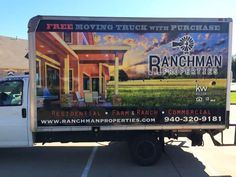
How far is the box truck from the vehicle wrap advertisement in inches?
0.8

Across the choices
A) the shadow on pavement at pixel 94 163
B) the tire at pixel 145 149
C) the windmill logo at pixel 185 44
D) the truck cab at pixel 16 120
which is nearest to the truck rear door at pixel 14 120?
the truck cab at pixel 16 120

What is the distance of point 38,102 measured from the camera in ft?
23.4

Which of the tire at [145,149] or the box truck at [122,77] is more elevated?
the box truck at [122,77]

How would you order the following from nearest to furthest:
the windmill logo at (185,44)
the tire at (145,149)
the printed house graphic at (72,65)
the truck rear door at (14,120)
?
the printed house graphic at (72,65) < the windmill logo at (185,44) < the truck rear door at (14,120) < the tire at (145,149)

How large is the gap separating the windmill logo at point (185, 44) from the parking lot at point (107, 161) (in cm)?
239

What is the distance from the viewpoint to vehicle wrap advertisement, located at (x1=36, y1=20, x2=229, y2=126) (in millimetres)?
7078

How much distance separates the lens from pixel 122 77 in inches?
281

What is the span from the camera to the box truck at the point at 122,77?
7070 mm

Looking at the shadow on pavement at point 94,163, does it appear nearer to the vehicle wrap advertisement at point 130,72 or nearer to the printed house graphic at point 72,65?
the vehicle wrap advertisement at point 130,72

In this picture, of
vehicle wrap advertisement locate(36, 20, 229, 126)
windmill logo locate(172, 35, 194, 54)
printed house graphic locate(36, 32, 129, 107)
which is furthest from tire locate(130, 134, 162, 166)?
windmill logo locate(172, 35, 194, 54)

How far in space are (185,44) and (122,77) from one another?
1.39m

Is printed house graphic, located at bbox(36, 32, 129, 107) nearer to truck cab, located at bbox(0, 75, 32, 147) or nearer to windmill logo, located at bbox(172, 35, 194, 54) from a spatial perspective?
truck cab, located at bbox(0, 75, 32, 147)

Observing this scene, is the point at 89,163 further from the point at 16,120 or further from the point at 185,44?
the point at 185,44

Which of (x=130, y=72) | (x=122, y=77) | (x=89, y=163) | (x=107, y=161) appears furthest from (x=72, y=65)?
(x=107, y=161)
